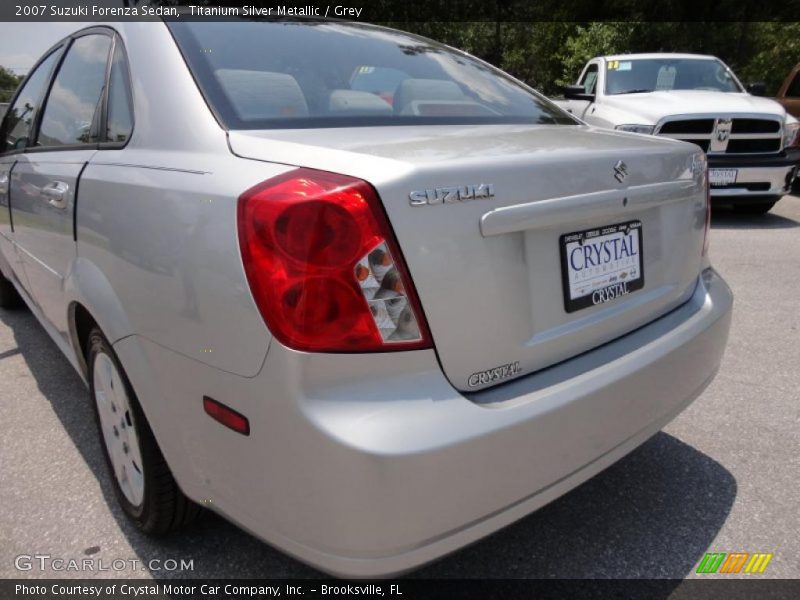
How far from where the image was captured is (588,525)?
215cm

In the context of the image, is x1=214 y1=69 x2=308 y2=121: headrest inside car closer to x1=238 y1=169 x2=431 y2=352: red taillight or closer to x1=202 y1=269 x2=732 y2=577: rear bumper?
x1=238 y1=169 x2=431 y2=352: red taillight

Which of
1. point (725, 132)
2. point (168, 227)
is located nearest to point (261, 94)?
point (168, 227)

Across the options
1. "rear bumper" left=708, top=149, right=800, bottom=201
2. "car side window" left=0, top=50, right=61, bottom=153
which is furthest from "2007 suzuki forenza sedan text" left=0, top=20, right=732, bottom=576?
"rear bumper" left=708, top=149, right=800, bottom=201

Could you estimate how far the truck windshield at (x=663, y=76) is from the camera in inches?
311

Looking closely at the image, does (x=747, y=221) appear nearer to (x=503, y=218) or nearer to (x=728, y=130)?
(x=728, y=130)

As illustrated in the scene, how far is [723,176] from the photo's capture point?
6.82 metres

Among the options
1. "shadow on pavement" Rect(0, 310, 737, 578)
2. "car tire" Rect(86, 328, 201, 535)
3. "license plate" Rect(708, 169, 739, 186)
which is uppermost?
"car tire" Rect(86, 328, 201, 535)

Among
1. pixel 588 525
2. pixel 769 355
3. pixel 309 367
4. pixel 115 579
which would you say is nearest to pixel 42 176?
pixel 115 579

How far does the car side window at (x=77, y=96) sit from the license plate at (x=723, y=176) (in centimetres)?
611

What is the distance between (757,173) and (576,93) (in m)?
2.19

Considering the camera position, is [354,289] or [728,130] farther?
[728,130]

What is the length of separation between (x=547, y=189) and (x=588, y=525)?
1.18 m

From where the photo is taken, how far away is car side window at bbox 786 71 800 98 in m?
9.66

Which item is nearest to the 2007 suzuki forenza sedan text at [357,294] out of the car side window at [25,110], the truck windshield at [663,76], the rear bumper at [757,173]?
the car side window at [25,110]
